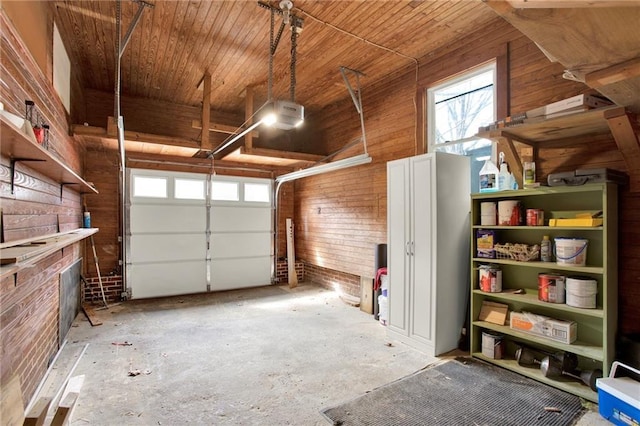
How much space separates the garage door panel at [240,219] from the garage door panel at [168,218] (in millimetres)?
235

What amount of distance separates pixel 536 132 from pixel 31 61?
13.1ft

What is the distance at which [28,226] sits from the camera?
7.59 feet

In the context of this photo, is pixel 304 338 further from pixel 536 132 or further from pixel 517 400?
pixel 536 132

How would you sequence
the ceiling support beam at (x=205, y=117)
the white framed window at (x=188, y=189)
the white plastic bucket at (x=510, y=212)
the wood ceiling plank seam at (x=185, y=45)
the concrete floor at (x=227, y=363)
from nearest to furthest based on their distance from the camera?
the concrete floor at (x=227, y=363) → the white plastic bucket at (x=510, y=212) → the wood ceiling plank seam at (x=185, y=45) → the ceiling support beam at (x=205, y=117) → the white framed window at (x=188, y=189)

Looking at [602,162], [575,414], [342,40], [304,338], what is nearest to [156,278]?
[304,338]

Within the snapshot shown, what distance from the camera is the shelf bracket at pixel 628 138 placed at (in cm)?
217

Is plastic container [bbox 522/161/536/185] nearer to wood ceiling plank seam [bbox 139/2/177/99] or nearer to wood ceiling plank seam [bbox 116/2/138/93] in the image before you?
wood ceiling plank seam [bbox 139/2/177/99]

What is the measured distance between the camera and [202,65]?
438cm

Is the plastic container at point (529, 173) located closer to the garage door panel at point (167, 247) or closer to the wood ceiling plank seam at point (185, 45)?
the wood ceiling plank seam at point (185, 45)

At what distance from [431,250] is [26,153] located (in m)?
3.29

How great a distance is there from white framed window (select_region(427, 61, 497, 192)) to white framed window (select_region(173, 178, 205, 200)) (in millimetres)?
4298

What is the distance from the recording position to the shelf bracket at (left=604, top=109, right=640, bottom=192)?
2.17 meters

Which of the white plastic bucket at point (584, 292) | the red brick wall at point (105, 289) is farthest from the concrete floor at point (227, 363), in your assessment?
the white plastic bucket at point (584, 292)

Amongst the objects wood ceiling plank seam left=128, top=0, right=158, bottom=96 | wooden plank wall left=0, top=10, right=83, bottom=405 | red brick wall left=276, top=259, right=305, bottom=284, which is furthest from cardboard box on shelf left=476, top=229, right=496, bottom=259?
red brick wall left=276, top=259, right=305, bottom=284
